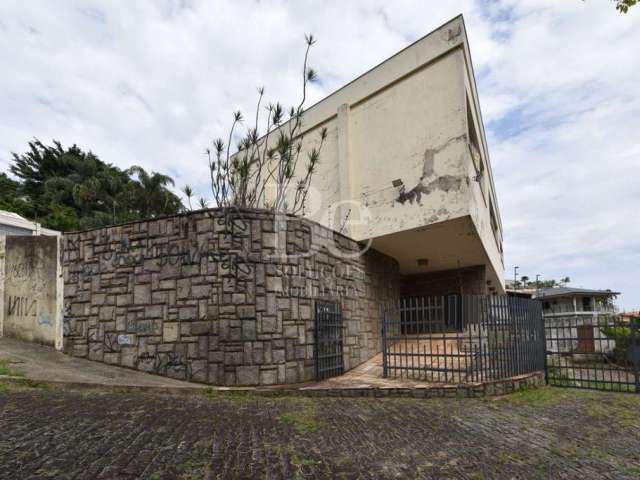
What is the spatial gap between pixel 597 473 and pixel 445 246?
313 inches

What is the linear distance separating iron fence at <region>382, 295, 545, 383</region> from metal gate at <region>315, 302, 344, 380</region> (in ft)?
3.27

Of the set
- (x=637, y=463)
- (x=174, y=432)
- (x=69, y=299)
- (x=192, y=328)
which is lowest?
(x=637, y=463)

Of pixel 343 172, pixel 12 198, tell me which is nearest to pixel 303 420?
pixel 343 172

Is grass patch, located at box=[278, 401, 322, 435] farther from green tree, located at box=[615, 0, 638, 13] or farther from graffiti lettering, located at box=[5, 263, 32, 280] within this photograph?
graffiti lettering, located at box=[5, 263, 32, 280]

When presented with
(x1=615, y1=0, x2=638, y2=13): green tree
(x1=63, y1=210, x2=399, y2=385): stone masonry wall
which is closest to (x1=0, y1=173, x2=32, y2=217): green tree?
(x1=63, y1=210, x2=399, y2=385): stone masonry wall

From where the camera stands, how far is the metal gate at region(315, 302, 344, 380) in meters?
7.83

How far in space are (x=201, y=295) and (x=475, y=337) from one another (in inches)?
189

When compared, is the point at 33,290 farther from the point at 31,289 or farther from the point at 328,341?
the point at 328,341

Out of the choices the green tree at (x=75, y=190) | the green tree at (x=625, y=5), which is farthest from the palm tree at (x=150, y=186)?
the green tree at (x=625, y=5)

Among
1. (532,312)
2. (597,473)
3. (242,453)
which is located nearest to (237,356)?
(242,453)

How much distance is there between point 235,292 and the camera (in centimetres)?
712

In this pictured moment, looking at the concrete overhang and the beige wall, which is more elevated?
the concrete overhang

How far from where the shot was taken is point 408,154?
379 inches

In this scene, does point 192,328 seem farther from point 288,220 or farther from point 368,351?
point 368,351
